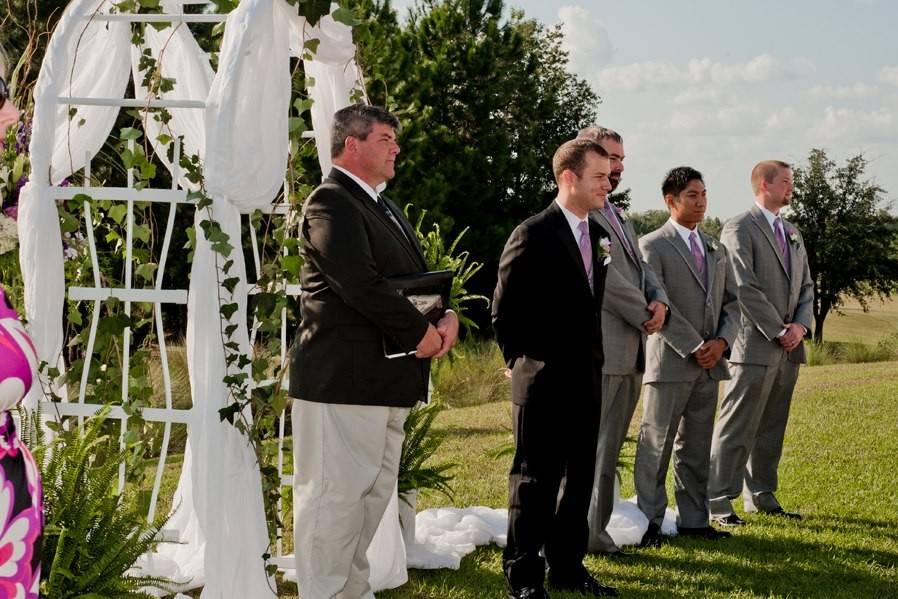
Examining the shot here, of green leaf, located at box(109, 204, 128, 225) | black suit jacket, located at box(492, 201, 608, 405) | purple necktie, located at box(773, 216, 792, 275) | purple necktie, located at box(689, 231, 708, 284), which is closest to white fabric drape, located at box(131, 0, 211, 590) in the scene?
green leaf, located at box(109, 204, 128, 225)

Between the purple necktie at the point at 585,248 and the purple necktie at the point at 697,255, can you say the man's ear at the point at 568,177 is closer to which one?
the purple necktie at the point at 585,248

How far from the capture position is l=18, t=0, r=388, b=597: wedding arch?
4.34m

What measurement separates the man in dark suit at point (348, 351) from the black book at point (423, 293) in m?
0.03

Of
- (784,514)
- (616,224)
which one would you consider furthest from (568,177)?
(784,514)

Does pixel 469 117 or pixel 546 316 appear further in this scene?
pixel 469 117

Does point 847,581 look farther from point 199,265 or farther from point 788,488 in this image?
point 199,265

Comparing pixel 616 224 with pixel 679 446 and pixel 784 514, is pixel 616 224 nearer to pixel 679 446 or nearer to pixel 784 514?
pixel 679 446

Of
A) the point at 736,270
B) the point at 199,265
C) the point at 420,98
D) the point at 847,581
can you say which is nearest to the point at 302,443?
the point at 199,265

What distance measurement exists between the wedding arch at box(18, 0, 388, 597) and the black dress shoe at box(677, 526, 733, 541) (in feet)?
9.90

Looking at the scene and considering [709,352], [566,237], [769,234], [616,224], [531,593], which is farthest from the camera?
[769,234]

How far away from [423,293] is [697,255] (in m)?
2.71

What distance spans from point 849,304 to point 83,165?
149 feet

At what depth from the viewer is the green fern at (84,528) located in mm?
4012

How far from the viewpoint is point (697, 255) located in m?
6.61
